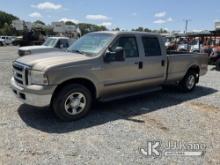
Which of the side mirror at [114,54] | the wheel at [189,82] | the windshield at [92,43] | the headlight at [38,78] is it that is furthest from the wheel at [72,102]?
the wheel at [189,82]

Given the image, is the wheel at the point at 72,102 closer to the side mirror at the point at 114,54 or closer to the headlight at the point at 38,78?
the headlight at the point at 38,78

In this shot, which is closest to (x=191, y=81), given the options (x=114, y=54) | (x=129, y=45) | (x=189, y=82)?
(x=189, y=82)

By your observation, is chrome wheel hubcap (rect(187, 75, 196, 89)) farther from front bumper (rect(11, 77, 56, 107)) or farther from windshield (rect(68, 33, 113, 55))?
front bumper (rect(11, 77, 56, 107))

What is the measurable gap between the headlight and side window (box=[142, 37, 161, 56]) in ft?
9.10

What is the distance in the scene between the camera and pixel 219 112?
627cm

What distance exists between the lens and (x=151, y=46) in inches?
268

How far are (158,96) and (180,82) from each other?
3.18 ft

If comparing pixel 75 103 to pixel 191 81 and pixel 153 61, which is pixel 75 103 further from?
pixel 191 81

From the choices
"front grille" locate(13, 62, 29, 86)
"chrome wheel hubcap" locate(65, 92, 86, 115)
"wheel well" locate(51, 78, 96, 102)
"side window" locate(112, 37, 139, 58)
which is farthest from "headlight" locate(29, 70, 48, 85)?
"side window" locate(112, 37, 139, 58)

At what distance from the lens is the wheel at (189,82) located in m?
8.16

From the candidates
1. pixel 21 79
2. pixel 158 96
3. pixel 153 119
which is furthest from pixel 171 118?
pixel 21 79

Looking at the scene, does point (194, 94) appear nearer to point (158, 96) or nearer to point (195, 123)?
point (158, 96)

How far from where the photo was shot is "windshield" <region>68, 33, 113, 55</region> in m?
5.81

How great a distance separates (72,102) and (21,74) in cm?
115
